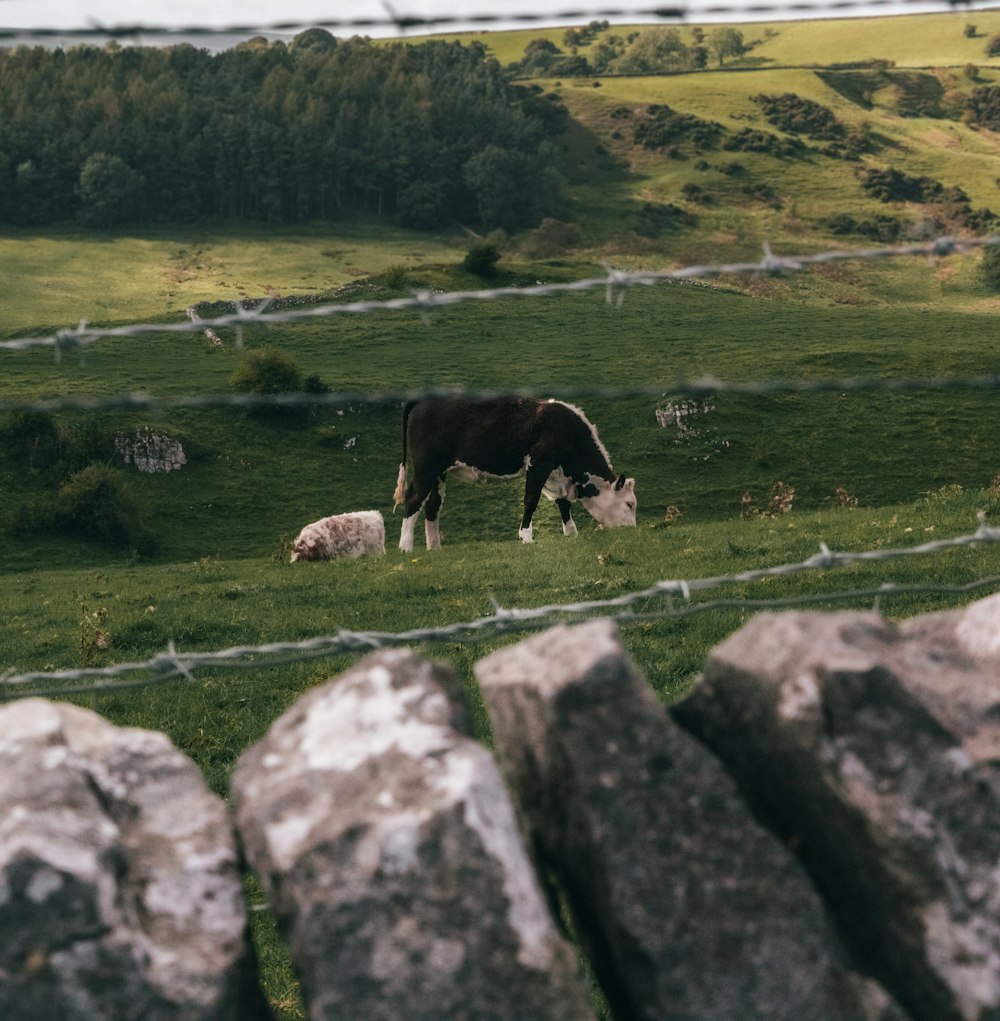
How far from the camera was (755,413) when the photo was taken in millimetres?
62000

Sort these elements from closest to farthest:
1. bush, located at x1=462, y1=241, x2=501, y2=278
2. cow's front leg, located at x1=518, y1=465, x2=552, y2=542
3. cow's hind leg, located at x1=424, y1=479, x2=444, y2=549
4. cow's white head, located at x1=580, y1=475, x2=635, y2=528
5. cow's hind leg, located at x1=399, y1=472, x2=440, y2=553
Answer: cow's front leg, located at x1=518, y1=465, x2=552, y2=542
cow's white head, located at x1=580, y1=475, x2=635, y2=528
cow's hind leg, located at x1=424, y1=479, x2=444, y2=549
cow's hind leg, located at x1=399, y1=472, x2=440, y2=553
bush, located at x1=462, y1=241, x2=501, y2=278

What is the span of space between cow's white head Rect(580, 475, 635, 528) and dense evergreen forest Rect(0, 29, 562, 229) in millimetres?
140121

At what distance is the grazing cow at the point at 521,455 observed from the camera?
30922mm

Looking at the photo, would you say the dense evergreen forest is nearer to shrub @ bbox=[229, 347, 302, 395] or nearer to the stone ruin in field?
shrub @ bbox=[229, 347, 302, 395]

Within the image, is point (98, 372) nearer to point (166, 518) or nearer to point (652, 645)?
point (166, 518)

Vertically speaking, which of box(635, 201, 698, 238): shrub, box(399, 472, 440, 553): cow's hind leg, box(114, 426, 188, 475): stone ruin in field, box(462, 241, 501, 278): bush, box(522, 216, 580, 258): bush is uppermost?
box(399, 472, 440, 553): cow's hind leg

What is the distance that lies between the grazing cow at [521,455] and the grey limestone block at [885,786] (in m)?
25.6

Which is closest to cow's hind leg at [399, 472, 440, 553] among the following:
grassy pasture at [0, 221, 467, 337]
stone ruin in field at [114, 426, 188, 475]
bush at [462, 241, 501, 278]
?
stone ruin in field at [114, 426, 188, 475]

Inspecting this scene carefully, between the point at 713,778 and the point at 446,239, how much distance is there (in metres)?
172

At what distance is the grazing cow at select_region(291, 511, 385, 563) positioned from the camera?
32.6m

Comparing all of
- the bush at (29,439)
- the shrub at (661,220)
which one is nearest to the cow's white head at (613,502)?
the bush at (29,439)

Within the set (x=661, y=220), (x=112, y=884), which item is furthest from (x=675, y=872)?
(x=661, y=220)

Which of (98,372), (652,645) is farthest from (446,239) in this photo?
(652,645)

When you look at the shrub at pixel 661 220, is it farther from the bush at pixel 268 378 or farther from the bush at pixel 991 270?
the bush at pixel 268 378
